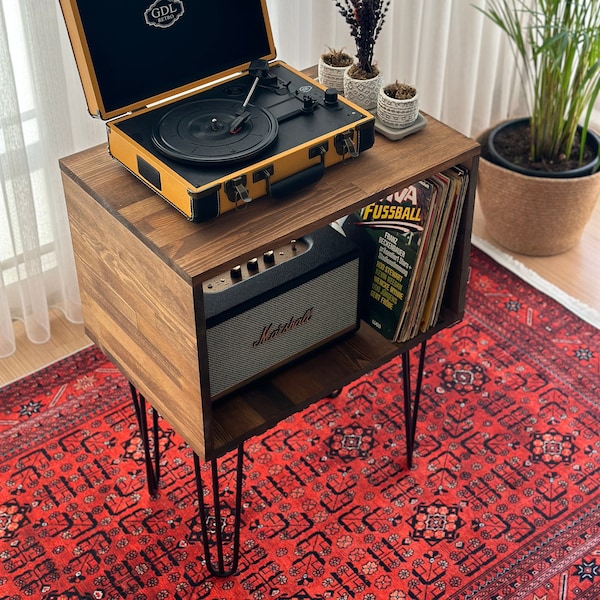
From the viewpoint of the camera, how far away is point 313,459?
2021 millimetres

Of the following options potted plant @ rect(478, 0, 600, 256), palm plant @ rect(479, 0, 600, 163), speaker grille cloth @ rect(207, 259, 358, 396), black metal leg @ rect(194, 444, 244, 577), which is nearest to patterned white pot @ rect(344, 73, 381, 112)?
speaker grille cloth @ rect(207, 259, 358, 396)

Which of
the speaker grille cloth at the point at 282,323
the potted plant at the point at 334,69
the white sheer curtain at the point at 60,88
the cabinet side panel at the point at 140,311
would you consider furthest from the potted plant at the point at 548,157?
the cabinet side panel at the point at 140,311

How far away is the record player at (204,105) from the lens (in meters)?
1.37

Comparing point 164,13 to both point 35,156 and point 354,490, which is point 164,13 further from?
point 354,490

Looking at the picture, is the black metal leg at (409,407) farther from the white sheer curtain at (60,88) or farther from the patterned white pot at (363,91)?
the white sheer curtain at (60,88)

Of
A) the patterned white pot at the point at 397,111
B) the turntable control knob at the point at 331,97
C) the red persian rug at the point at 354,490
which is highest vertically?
the turntable control knob at the point at 331,97

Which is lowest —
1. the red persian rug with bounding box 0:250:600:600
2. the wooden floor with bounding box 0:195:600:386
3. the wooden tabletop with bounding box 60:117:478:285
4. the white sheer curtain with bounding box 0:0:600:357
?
the red persian rug with bounding box 0:250:600:600

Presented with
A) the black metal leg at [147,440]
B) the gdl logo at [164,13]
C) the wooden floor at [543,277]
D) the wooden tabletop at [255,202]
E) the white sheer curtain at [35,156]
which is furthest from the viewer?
the wooden floor at [543,277]

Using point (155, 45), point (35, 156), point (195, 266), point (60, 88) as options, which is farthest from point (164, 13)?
point (35, 156)

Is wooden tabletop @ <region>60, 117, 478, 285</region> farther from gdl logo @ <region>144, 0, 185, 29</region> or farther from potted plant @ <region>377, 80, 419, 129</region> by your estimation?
gdl logo @ <region>144, 0, 185, 29</region>

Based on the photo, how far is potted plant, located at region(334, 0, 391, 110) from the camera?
1.53 meters

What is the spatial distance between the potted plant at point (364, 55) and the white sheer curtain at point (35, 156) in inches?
27.2

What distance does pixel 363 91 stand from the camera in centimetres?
158

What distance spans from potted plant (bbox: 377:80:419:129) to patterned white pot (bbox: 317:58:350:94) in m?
0.09
